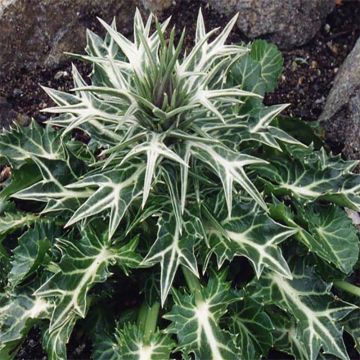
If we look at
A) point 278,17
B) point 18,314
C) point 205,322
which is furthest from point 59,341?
point 278,17

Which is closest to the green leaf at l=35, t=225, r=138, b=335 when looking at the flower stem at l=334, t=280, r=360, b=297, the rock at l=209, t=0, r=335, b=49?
the flower stem at l=334, t=280, r=360, b=297

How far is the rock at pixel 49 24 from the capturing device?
243 cm

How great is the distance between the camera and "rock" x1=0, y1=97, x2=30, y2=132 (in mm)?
2467

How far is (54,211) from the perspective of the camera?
6.43 feet

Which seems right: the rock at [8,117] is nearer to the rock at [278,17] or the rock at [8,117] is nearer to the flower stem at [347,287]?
the rock at [278,17]

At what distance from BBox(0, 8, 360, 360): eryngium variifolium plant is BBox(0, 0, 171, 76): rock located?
512mm

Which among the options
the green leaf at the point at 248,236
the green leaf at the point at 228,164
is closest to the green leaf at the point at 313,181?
the green leaf at the point at 248,236

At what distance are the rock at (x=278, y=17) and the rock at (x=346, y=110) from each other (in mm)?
234

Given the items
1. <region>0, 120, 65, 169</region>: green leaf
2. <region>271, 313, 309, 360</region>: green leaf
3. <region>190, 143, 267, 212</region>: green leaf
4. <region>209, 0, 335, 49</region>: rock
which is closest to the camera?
<region>190, 143, 267, 212</region>: green leaf

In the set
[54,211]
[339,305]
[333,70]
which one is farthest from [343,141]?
[54,211]

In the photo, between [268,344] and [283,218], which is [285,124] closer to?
[283,218]

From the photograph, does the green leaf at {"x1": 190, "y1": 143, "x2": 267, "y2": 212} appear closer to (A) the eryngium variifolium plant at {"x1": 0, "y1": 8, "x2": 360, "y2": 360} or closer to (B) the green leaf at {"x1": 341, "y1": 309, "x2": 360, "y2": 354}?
(A) the eryngium variifolium plant at {"x1": 0, "y1": 8, "x2": 360, "y2": 360}

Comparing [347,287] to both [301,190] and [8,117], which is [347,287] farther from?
[8,117]

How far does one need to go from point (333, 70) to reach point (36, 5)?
44.9 inches
